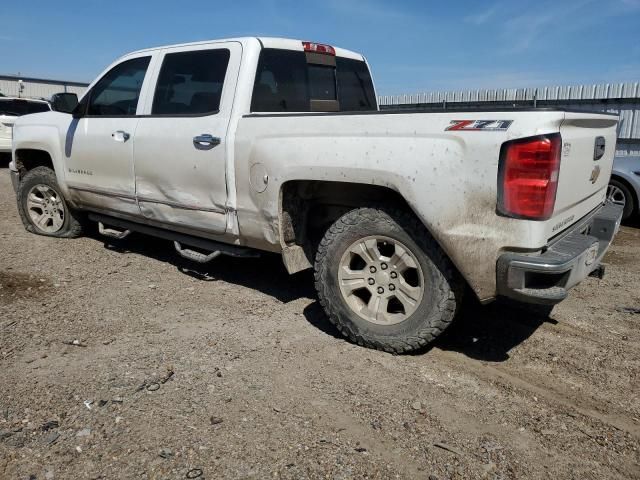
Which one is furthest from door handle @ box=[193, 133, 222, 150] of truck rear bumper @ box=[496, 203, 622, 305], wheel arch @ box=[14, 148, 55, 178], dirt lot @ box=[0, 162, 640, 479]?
wheel arch @ box=[14, 148, 55, 178]

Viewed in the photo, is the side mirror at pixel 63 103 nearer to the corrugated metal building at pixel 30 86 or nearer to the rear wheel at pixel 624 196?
the rear wheel at pixel 624 196

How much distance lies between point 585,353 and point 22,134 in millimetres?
5864

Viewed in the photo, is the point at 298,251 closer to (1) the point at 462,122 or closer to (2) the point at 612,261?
(1) the point at 462,122

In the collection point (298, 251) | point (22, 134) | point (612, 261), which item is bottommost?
point (612, 261)

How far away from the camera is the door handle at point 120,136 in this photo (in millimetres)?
4762

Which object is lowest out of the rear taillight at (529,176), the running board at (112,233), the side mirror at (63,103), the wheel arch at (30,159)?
the running board at (112,233)

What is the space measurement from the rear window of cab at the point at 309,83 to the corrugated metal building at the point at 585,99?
4622 millimetres

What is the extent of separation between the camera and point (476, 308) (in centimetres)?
437

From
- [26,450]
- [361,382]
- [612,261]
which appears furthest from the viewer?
[612,261]

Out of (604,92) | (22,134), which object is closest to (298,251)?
(22,134)

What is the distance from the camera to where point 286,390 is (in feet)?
9.99

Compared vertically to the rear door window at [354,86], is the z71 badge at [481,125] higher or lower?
lower

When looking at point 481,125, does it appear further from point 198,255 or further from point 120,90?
point 120,90

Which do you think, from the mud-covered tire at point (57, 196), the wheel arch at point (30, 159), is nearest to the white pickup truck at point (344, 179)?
the mud-covered tire at point (57, 196)
